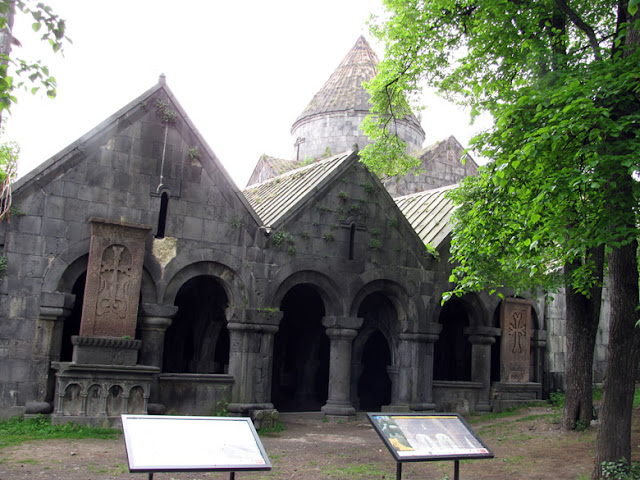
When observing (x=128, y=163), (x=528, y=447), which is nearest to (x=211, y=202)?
(x=128, y=163)

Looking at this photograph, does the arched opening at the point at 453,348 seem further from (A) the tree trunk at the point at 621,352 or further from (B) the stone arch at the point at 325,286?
(A) the tree trunk at the point at 621,352

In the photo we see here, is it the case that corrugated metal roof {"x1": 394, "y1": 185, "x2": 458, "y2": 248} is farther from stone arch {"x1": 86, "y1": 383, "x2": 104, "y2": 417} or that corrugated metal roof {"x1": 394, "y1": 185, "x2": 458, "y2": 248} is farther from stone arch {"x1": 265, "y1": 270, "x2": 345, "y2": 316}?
stone arch {"x1": 86, "y1": 383, "x2": 104, "y2": 417}

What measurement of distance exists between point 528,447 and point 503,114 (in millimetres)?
5881

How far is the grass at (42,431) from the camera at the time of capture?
10320mm

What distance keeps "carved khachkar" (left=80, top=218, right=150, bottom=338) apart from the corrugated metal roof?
7.48m

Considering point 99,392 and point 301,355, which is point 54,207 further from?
point 301,355

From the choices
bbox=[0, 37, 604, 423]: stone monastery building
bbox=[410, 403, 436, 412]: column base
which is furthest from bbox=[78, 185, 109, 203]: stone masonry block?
bbox=[410, 403, 436, 412]: column base

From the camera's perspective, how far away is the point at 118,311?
38.2ft

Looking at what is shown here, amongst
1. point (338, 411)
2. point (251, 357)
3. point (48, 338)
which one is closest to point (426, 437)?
point (251, 357)

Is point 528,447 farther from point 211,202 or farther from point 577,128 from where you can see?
point 211,202

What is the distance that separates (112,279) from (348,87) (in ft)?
55.3

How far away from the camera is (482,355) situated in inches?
658

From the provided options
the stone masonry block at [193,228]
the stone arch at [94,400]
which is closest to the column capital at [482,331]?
the stone masonry block at [193,228]

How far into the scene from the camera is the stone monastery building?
455 inches
